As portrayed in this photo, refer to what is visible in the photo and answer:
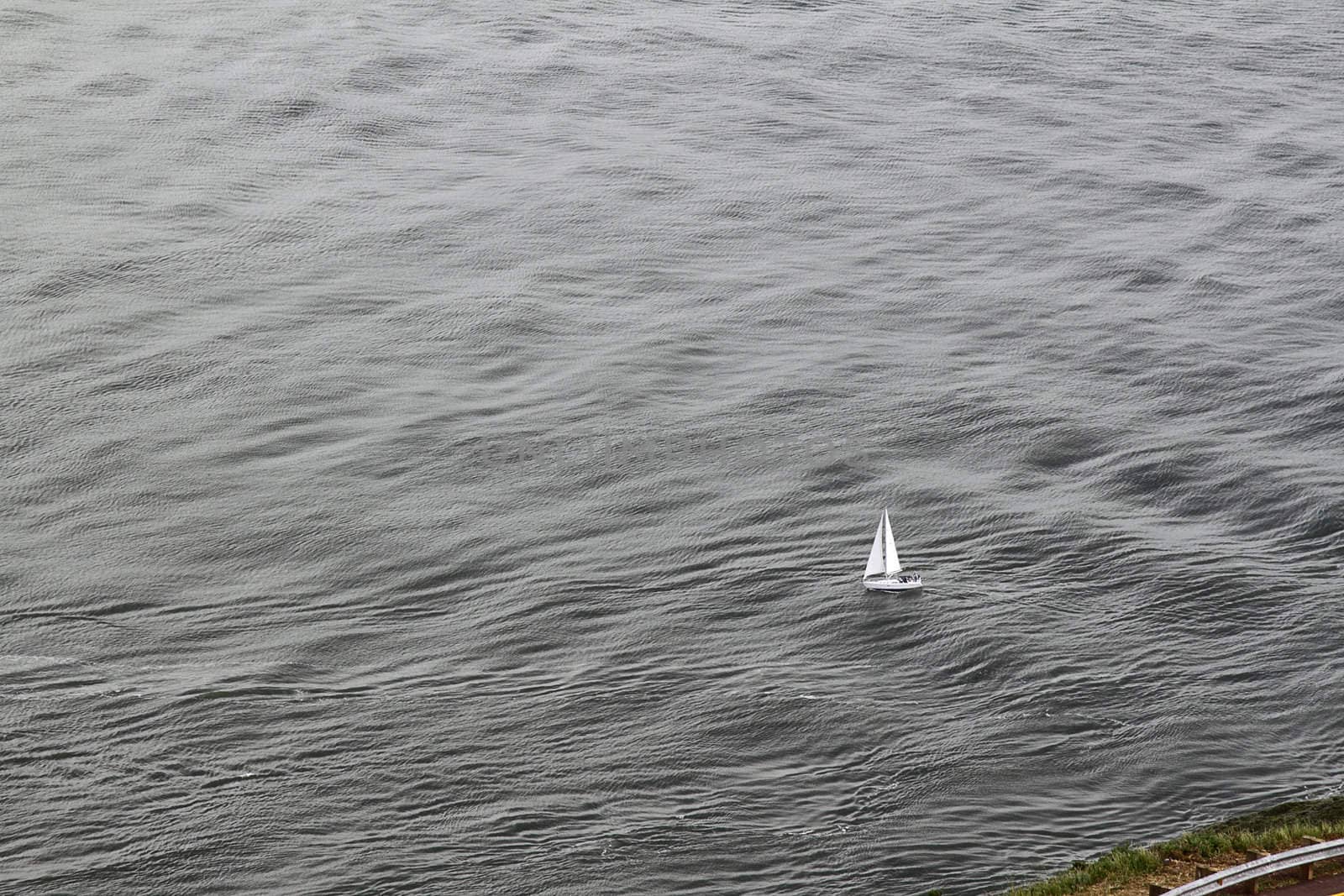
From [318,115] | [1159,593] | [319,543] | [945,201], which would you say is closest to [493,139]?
[318,115]

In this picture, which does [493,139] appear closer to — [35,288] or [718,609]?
[35,288]

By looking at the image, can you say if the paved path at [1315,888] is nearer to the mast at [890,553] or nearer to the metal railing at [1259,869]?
the metal railing at [1259,869]

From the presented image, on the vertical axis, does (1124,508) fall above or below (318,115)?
below

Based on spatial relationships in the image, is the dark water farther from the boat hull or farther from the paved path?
the paved path

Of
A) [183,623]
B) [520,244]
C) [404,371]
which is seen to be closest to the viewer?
[183,623]

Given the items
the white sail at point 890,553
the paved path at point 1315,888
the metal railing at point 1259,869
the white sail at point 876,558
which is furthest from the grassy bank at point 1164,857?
the white sail at point 876,558

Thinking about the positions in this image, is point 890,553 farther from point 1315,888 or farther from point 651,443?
point 1315,888

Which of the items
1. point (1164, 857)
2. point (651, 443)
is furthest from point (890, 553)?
point (1164, 857)
